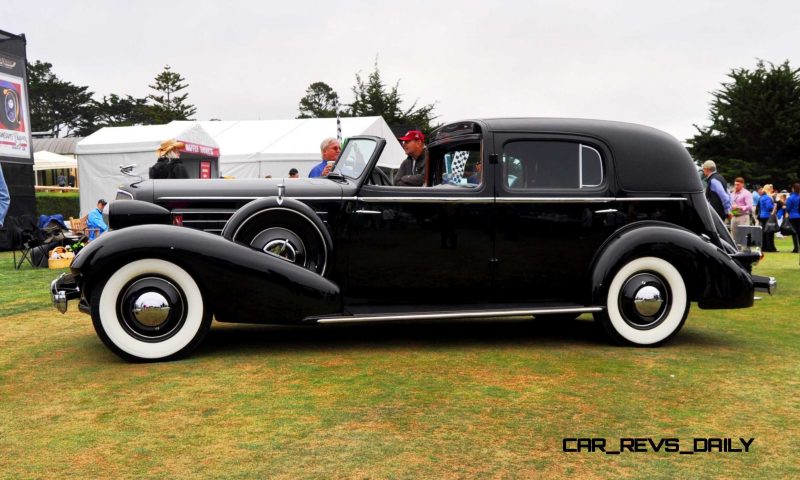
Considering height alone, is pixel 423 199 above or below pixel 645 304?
above

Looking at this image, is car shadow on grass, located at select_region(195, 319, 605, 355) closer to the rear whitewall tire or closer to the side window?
the rear whitewall tire

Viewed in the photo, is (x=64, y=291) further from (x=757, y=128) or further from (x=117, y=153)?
(x=757, y=128)

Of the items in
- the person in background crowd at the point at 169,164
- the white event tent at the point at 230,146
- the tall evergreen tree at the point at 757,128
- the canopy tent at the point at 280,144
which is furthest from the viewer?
the tall evergreen tree at the point at 757,128

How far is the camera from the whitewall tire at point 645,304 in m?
5.79

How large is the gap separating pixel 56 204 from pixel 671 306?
23591 mm

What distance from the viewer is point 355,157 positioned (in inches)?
241

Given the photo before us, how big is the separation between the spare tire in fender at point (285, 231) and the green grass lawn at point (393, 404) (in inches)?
29.9

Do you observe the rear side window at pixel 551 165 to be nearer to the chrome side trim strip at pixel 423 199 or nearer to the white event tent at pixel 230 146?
the chrome side trim strip at pixel 423 199

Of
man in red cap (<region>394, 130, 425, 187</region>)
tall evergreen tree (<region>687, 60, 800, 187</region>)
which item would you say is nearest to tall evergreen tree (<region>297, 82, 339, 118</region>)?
tall evergreen tree (<region>687, 60, 800, 187</region>)

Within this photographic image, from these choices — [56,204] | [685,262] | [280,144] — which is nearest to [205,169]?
[280,144]

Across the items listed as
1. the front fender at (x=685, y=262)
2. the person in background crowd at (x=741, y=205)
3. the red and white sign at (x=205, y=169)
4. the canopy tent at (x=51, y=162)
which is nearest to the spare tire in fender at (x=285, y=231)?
the front fender at (x=685, y=262)

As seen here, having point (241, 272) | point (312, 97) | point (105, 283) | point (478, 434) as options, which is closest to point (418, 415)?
point (478, 434)

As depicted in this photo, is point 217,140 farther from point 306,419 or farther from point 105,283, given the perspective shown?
point 306,419

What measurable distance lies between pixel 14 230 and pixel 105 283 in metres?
13.0
